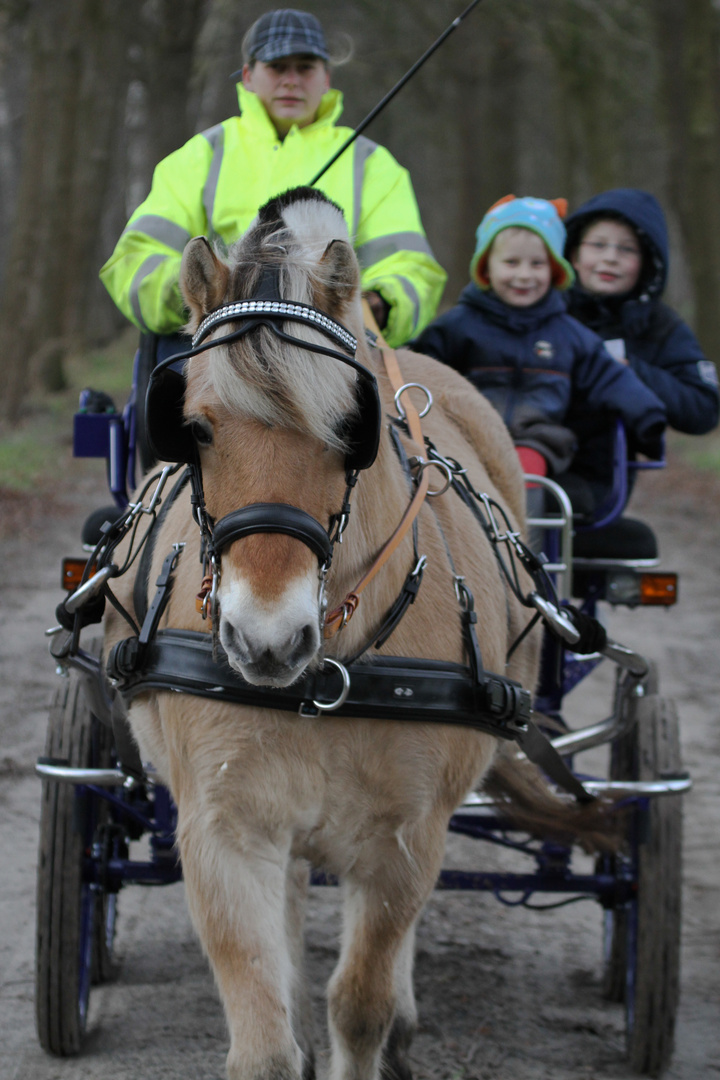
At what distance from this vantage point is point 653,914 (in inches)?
124

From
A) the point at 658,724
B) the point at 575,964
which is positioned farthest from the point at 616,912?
the point at 658,724

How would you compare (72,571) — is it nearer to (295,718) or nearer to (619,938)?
(295,718)

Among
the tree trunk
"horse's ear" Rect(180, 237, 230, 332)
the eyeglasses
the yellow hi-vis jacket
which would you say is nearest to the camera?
"horse's ear" Rect(180, 237, 230, 332)

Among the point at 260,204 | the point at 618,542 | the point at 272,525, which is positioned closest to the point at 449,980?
the point at 618,542

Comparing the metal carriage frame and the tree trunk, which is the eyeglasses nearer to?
the metal carriage frame

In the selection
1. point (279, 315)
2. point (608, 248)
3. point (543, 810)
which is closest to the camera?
point (279, 315)

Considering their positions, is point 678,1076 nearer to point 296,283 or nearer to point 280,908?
A: point 280,908

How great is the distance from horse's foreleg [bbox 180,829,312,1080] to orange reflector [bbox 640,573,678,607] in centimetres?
207

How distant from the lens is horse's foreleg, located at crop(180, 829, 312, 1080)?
2.19 meters

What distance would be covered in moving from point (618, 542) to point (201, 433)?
2.38 metres

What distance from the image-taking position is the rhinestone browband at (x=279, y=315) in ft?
6.73

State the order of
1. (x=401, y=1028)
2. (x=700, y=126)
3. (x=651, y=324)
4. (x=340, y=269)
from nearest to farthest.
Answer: (x=340, y=269), (x=401, y=1028), (x=651, y=324), (x=700, y=126)

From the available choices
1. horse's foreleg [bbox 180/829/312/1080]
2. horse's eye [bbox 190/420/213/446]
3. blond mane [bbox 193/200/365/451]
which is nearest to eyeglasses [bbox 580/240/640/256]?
blond mane [bbox 193/200/365/451]

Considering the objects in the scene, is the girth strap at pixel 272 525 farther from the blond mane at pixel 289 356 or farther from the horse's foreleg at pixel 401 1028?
the horse's foreleg at pixel 401 1028
